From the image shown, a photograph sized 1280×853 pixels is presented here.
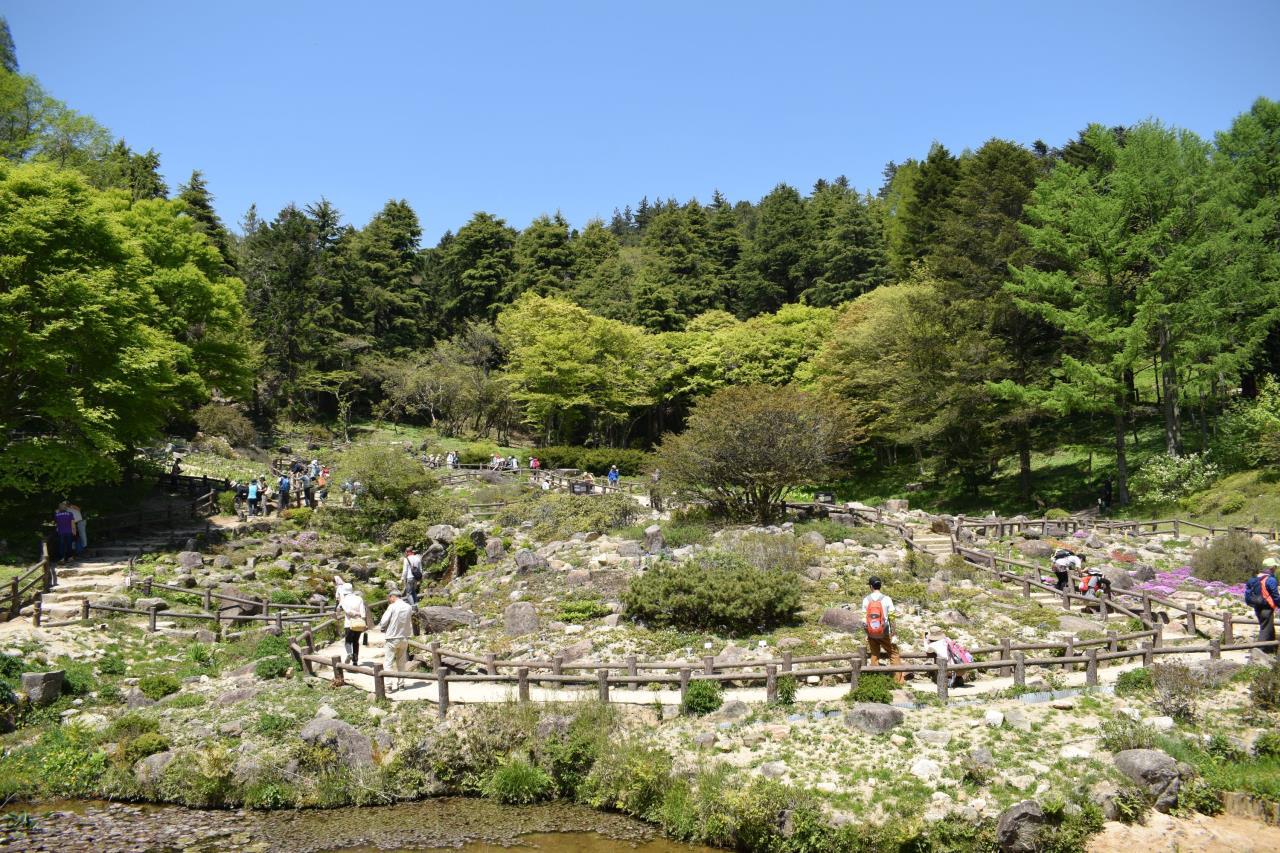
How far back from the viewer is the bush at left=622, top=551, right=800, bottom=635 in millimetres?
19266

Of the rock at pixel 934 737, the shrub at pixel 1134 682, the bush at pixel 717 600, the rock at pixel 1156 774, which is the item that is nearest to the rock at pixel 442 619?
the bush at pixel 717 600

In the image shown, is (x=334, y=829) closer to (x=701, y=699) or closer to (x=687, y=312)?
(x=701, y=699)

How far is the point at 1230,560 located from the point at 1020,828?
54.6 feet

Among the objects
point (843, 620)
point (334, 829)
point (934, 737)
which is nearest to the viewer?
point (334, 829)

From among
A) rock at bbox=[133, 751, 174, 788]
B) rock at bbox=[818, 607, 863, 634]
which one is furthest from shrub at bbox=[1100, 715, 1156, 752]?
rock at bbox=[133, 751, 174, 788]

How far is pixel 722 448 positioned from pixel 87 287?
20.7 meters

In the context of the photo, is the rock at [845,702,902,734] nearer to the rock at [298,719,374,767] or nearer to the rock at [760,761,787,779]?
the rock at [760,761,787,779]

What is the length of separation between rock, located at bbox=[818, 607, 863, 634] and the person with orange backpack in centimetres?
340

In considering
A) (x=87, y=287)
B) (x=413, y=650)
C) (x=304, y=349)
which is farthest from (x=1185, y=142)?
(x=304, y=349)

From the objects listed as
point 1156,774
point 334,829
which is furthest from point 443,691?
point 1156,774

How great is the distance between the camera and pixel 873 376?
43.5m

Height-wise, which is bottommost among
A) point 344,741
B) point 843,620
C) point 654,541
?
point 344,741

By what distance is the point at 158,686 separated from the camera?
16.7m

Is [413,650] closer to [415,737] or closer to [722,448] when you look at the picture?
[415,737]
